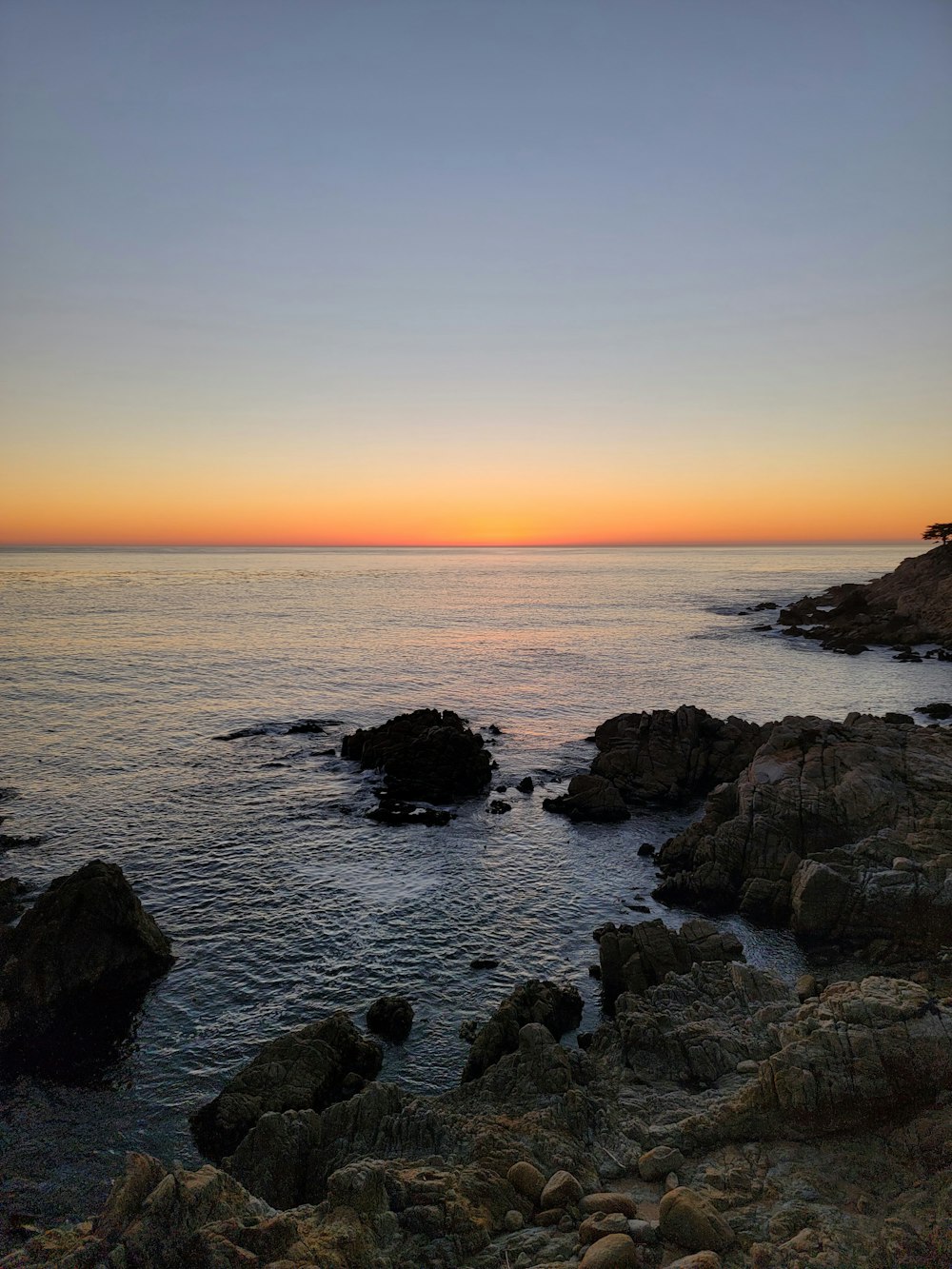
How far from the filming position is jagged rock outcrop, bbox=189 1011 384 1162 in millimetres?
16141

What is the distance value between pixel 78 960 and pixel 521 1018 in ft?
45.7

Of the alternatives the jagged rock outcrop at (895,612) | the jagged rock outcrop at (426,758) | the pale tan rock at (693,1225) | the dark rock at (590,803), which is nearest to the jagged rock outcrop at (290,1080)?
the pale tan rock at (693,1225)

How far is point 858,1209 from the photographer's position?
1090cm

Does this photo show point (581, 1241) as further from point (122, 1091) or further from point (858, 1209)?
point (122, 1091)

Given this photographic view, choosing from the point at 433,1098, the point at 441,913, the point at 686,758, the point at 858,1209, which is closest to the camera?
the point at 858,1209

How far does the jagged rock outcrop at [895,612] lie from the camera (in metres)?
92.9

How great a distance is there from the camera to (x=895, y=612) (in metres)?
104

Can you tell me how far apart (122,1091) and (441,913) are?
39.7 feet

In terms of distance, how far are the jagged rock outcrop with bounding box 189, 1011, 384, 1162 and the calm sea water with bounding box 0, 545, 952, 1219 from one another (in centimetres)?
71

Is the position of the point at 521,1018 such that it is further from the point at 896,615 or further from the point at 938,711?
the point at 896,615

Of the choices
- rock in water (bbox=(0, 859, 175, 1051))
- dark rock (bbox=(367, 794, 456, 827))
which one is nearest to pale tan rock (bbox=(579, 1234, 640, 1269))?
rock in water (bbox=(0, 859, 175, 1051))

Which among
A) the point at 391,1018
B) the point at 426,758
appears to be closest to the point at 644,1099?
the point at 391,1018

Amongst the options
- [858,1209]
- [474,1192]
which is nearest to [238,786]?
[474,1192]

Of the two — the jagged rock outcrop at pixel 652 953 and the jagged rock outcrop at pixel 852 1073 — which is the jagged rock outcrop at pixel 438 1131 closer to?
the jagged rock outcrop at pixel 852 1073
